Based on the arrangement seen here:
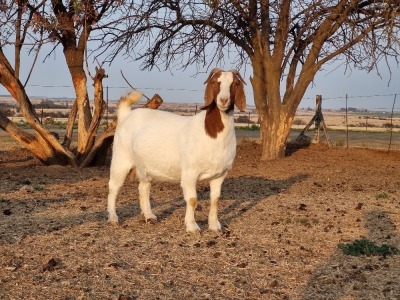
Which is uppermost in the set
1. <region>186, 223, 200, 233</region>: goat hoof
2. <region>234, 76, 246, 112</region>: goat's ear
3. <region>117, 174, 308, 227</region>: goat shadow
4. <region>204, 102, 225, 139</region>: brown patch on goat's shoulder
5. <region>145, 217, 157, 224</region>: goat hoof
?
<region>234, 76, 246, 112</region>: goat's ear

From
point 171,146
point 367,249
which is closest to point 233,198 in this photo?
point 171,146

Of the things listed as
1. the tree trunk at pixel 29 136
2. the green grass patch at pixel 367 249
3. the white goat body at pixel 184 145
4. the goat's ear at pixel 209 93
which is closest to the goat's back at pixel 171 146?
the white goat body at pixel 184 145

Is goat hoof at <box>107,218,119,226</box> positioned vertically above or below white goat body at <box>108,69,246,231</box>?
below

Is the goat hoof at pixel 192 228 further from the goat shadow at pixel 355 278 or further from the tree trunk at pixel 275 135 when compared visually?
the tree trunk at pixel 275 135

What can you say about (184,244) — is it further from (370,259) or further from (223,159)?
(370,259)

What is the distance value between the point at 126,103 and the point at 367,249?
13.0 feet

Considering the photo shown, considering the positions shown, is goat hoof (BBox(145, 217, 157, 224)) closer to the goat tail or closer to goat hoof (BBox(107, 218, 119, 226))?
goat hoof (BBox(107, 218, 119, 226))

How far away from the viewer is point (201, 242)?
7859 mm

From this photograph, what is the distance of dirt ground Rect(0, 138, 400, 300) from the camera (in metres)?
6.04

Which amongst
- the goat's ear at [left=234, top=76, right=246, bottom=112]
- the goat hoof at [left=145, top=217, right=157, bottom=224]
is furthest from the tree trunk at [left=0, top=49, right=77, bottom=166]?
the goat's ear at [left=234, top=76, right=246, bottom=112]

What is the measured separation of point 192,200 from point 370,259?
231 cm

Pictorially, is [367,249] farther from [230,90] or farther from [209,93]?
[209,93]

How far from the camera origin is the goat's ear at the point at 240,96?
806cm

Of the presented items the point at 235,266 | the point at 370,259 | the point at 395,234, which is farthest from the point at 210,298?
the point at 395,234
